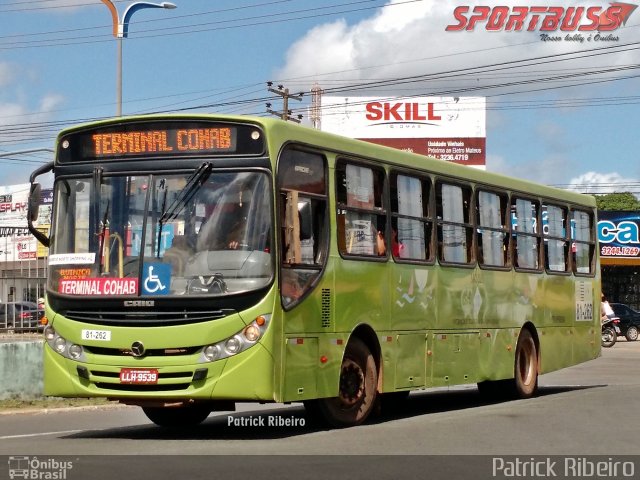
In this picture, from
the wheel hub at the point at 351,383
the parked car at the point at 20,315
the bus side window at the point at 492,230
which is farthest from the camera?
the parked car at the point at 20,315

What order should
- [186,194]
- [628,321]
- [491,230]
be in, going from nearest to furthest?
[186,194] → [491,230] → [628,321]

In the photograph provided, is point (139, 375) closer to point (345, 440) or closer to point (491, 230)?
point (345, 440)

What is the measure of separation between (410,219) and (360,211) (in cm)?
140

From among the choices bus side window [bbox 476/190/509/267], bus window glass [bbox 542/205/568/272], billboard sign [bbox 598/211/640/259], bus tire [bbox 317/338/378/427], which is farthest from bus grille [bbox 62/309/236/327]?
billboard sign [bbox 598/211/640/259]

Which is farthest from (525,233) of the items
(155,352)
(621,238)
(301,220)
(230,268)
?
(621,238)

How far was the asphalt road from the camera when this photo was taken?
10.2m

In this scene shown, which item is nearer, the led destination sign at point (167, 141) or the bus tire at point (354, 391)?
the led destination sign at point (167, 141)

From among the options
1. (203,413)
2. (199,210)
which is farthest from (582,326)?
(199,210)

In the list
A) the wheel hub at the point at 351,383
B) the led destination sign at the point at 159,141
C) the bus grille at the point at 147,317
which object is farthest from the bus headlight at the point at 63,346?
the wheel hub at the point at 351,383

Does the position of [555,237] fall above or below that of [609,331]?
above

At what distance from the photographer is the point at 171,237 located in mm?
12531

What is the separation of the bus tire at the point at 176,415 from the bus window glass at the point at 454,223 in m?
3.88

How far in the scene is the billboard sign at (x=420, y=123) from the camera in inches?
2758

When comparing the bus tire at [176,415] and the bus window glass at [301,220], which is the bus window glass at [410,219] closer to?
the bus window glass at [301,220]
